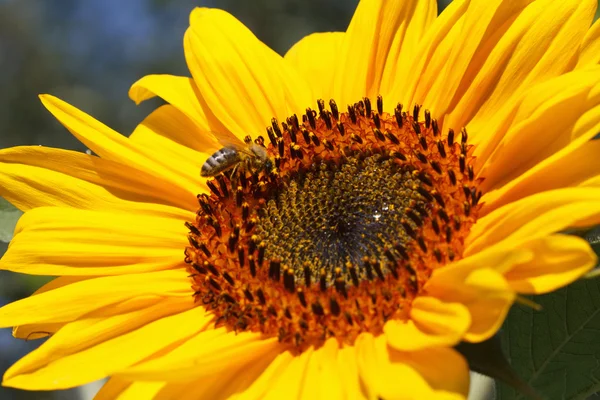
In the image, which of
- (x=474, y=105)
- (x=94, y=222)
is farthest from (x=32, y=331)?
(x=474, y=105)

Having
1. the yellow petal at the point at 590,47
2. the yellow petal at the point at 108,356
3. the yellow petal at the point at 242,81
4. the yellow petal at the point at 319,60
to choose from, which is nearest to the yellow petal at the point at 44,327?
the yellow petal at the point at 108,356

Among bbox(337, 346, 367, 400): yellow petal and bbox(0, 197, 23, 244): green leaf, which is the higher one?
bbox(0, 197, 23, 244): green leaf

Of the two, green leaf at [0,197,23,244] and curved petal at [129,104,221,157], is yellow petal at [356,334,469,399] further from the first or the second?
green leaf at [0,197,23,244]

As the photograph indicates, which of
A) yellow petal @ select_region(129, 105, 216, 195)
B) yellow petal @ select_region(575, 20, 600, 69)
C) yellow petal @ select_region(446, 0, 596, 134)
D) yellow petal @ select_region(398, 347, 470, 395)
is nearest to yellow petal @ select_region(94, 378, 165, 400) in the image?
yellow petal @ select_region(398, 347, 470, 395)

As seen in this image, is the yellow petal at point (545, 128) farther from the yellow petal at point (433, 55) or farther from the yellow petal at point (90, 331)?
the yellow petal at point (90, 331)

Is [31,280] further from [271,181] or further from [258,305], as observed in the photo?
[258,305]

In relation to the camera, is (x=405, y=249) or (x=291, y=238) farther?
(x=291, y=238)

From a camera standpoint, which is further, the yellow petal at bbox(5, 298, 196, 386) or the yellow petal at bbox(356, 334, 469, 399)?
the yellow petal at bbox(5, 298, 196, 386)
